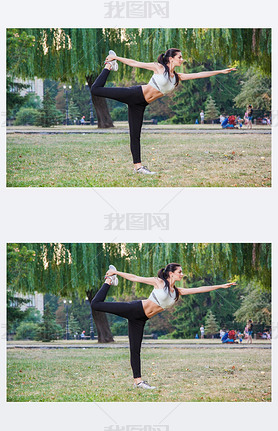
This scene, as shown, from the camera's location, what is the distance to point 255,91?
1276 cm

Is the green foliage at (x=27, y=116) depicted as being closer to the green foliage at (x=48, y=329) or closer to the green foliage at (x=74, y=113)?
the green foliage at (x=74, y=113)

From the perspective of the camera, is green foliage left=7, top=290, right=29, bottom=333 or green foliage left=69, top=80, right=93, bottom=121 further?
green foliage left=69, top=80, right=93, bottom=121

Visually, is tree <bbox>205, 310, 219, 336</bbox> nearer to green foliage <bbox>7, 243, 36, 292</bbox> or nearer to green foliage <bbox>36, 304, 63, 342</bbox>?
green foliage <bbox>36, 304, 63, 342</bbox>

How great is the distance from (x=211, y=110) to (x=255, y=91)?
772 mm

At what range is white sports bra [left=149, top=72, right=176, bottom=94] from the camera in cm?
1113

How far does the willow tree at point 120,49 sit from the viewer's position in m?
13.0

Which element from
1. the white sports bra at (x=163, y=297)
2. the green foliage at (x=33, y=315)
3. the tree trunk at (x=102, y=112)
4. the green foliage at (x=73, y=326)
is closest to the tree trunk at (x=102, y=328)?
the green foliage at (x=73, y=326)

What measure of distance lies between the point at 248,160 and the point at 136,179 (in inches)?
73.3

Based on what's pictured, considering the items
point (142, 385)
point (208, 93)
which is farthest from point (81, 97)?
point (142, 385)

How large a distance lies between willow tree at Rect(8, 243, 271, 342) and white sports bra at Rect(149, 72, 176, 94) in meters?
2.41

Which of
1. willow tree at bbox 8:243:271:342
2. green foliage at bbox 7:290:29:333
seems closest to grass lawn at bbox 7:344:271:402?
green foliage at bbox 7:290:29:333

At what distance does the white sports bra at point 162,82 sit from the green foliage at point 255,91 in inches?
79.6

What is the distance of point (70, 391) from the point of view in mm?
11578
